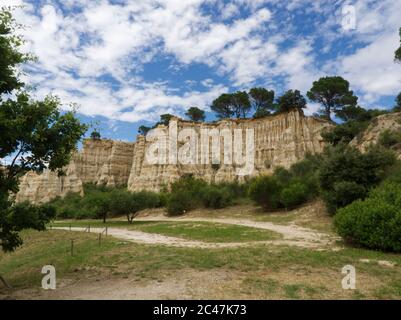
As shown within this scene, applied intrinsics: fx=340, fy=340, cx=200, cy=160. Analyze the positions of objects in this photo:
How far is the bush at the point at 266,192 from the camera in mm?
37781

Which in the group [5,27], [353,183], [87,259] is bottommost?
[87,259]

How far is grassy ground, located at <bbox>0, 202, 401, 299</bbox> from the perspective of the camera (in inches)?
319

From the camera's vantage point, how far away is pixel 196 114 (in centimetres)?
7606

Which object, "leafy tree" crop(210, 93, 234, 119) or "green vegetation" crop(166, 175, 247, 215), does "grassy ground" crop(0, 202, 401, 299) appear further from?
"leafy tree" crop(210, 93, 234, 119)

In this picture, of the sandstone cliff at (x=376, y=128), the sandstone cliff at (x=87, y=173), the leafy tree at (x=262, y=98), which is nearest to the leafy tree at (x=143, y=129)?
the sandstone cliff at (x=87, y=173)

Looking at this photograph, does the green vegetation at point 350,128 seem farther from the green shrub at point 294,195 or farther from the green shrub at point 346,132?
the green shrub at point 294,195

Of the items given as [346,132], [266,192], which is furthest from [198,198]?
[346,132]

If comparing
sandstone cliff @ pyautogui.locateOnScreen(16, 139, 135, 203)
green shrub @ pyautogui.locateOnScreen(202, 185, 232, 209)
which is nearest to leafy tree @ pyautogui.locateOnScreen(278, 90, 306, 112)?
green shrub @ pyautogui.locateOnScreen(202, 185, 232, 209)

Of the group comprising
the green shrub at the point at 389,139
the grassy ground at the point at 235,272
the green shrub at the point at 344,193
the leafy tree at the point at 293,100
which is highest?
the leafy tree at the point at 293,100

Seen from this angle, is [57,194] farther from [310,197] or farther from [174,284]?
[174,284]

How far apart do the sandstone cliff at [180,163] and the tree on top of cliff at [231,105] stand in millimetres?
5143
